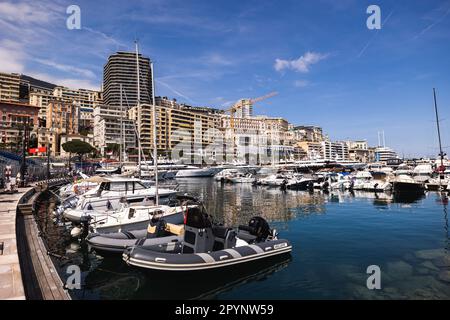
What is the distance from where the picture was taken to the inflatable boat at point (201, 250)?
33.0 feet

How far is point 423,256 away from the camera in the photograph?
13.5 m

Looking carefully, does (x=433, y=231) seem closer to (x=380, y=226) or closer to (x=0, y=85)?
(x=380, y=226)

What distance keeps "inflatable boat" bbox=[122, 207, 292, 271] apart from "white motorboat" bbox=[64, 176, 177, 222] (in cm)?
997

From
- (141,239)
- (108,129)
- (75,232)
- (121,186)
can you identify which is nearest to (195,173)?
(108,129)

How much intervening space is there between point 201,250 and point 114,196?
12.4m

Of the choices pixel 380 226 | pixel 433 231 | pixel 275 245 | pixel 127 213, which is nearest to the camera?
pixel 275 245

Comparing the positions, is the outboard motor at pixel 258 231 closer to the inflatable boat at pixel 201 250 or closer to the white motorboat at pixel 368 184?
the inflatable boat at pixel 201 250

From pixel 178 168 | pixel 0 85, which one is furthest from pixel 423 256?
pixel 0 85

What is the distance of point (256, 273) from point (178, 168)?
8510 centimetres

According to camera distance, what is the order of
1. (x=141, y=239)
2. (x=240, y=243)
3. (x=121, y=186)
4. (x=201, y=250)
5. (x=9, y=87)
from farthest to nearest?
1. (x=9, y=87)
2. (x=121, y=186)
3. (x=240, y=243)
4. (x=141, y=239)
5. (x=201, y=250)

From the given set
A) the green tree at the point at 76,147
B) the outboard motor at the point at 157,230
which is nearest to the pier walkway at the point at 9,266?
the outboard motor at the point at 157,230

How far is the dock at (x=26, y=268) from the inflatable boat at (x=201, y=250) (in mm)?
2538

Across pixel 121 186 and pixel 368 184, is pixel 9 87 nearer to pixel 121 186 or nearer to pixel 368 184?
pixel 121 186

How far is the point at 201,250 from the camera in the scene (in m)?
11.0
